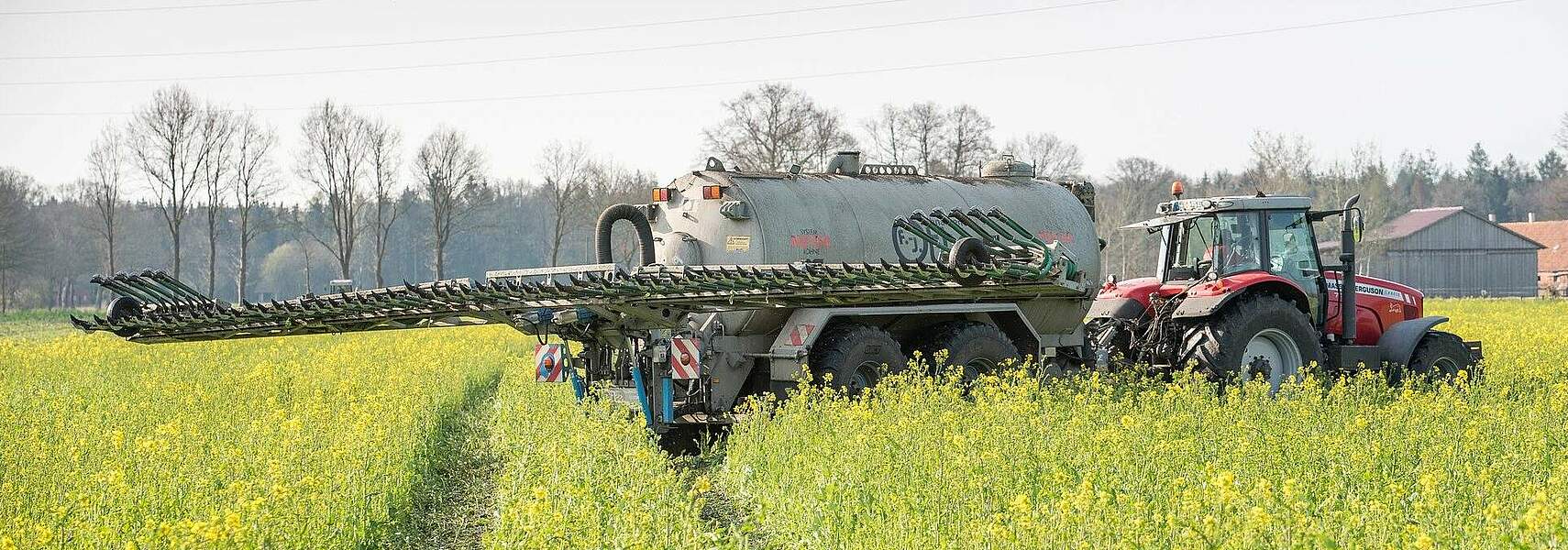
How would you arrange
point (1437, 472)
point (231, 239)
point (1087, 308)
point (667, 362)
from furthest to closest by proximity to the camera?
1. point (231, 239)
2. point (1087, 308)
3. point (667, 362)
4. point (1437, 472)

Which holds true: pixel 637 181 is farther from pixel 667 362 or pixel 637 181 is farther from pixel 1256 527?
Answer: pixel 1256 527

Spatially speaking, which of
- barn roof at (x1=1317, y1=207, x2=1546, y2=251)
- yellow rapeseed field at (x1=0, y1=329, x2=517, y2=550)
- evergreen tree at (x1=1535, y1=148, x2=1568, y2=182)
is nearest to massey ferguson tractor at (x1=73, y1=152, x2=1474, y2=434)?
yellow rapeseed field at (x1=0, y1=329, x2=517, y2=550)

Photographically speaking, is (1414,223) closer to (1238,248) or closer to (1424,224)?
(1424,224)

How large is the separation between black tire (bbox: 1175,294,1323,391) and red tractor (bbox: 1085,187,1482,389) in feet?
0.04

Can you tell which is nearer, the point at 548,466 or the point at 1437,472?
the point at 1437,472

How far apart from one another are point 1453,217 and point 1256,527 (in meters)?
80.3

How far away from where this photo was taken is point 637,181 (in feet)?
182

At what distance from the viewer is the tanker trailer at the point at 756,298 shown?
417 inches

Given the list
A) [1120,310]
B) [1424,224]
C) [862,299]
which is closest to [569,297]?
[862,299]

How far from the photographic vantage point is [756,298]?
35.5 feet

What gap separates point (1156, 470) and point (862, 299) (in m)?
3.94

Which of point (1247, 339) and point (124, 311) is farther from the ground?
point (124, 311)

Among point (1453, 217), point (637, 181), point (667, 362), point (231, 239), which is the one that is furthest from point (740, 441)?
point (231, 239)

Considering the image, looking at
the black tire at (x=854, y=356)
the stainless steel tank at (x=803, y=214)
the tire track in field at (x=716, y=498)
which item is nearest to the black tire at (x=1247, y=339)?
the stainless steel tank at (x=803, y=214)
